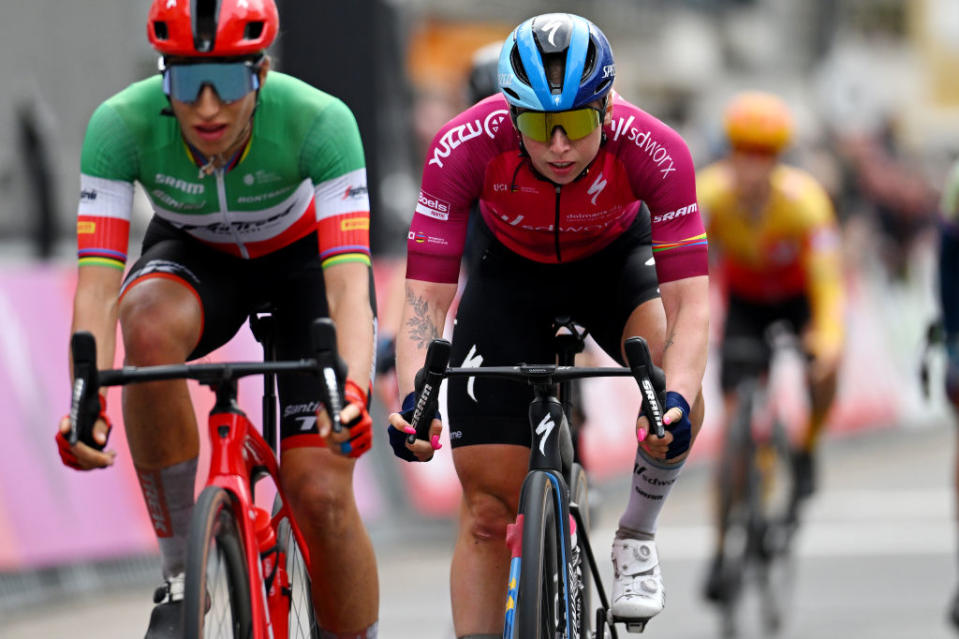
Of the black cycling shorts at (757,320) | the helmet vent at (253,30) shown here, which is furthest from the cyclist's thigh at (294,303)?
the black cycling shorts at (757,320)

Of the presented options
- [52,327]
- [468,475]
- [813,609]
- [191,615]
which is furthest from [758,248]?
[191,615]

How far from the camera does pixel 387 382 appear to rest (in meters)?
8.72

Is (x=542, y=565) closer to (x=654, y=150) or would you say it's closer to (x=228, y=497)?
(x=228, y=497)

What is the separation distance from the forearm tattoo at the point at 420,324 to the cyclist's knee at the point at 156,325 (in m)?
0.68

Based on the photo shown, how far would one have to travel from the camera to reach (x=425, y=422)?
549 cm

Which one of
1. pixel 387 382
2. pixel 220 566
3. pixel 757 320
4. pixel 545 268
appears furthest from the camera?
pixel 757 320

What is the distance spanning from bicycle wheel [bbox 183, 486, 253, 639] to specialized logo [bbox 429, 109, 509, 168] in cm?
131

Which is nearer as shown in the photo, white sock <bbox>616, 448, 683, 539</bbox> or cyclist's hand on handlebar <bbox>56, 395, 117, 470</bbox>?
cyclist's hand on handlebar <bbox>56, 395, 117, 470</bbox>

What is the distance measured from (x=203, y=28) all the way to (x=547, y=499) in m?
1.74

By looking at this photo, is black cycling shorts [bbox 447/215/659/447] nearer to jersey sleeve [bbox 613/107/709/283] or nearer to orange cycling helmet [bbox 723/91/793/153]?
jersey sleeve [bbox 613/107/709/283]

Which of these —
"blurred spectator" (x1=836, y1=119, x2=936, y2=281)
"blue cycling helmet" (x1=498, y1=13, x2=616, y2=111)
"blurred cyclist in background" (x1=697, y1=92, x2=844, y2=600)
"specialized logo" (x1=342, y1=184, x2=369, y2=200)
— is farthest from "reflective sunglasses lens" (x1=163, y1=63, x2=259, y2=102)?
"blurred spectator" (x1=836, y1=119, x2=936, y2=281)

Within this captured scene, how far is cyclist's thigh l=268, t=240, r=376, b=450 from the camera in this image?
19.8 ft

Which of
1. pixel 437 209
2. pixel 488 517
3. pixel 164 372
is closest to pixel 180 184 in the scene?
pixel 437 209

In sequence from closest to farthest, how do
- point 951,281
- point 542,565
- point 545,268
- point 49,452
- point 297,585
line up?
1. point 542,565
2. point 297,585
3. point 545,268
4. point 951,281
5. point 49,452
